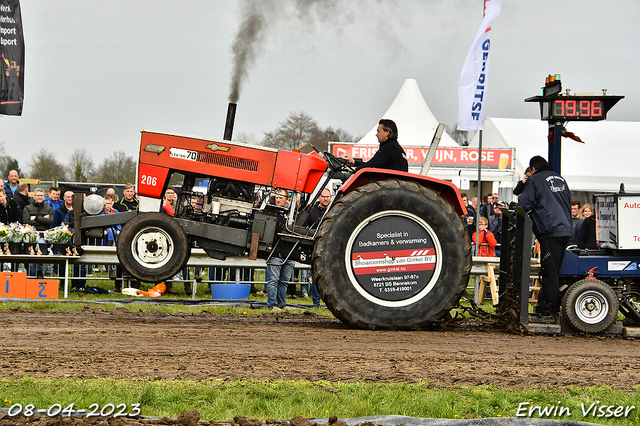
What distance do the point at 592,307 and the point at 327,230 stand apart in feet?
9.51

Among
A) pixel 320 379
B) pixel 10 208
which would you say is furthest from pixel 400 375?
pixel 10 208

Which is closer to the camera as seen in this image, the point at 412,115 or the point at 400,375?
the point at 400,375

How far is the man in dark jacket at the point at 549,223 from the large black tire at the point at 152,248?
11.6 feet

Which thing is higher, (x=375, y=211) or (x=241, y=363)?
(x=375, y=211)

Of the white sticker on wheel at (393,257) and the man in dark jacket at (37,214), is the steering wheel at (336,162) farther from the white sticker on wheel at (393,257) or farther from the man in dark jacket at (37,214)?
the man in dark jacket at (37,214)

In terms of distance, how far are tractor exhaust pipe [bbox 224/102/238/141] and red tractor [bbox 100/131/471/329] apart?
25cm

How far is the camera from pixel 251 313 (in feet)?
29.1

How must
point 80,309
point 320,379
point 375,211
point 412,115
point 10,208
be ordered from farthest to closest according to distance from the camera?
point 412,115 < point 10,208 < point 80,309 < point 375,211 < point 320,379

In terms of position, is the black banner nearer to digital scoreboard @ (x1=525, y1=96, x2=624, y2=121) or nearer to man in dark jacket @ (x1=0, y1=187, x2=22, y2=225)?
man in dark jacket @ (x1=0, y1=187, x2=22, y2=225)

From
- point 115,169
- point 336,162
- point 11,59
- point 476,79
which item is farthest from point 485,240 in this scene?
point 115,169

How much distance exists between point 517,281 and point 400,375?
2.89 metres

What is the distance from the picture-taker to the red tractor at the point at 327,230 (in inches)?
250

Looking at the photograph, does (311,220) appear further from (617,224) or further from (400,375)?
(617,224)

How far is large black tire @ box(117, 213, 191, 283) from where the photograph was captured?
636 centimetres
